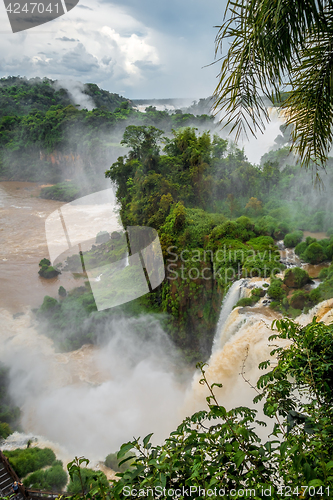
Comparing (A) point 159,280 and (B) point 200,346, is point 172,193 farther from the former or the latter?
(B) point 200,346

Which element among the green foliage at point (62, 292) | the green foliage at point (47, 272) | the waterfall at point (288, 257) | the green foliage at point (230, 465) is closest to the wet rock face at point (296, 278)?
the waterfall at point (288, 257)

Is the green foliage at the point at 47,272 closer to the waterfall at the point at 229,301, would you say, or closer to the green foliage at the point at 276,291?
the waterfall at the point at 229,301

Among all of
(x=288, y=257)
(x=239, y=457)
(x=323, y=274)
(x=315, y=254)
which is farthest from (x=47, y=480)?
(x=315, y=254)

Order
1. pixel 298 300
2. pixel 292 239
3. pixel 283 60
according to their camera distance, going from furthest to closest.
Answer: pixel 292 239
pixel 298 300
pixel 283 60

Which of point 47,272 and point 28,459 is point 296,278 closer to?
point 28,459

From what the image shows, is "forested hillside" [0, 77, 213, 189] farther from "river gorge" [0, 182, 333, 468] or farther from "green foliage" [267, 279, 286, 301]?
"green foliage" [267, 279, 286, 301]

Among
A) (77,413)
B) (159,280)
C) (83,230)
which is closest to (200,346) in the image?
(159,280)
